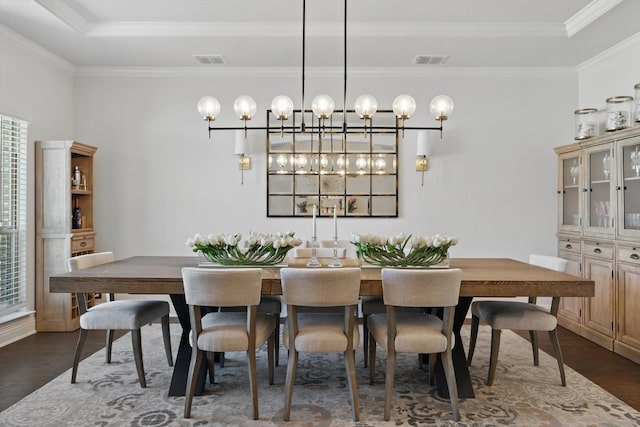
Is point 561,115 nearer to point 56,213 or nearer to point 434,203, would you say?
point 434,203

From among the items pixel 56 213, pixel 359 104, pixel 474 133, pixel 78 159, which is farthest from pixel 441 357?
pixel 78 159

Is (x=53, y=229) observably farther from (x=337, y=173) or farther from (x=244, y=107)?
(x=337, y=173)

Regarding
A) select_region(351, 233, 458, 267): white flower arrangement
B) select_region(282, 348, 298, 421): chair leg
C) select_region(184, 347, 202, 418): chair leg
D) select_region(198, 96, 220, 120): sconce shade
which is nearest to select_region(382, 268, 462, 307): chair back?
select_region(351, 233, 458, 267): white flower arrangement

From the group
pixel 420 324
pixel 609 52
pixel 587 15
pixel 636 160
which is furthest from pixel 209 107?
pixel 609 52

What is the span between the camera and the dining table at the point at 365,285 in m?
2.53

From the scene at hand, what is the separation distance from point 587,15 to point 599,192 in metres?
1.55

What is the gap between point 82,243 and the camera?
4.54 metres

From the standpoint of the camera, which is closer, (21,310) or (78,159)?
(21,310)

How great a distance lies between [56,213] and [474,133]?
445 cm

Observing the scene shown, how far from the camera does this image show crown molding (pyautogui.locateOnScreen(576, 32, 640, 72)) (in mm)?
4025

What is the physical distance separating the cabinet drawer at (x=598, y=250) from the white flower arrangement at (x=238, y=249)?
9.27 feet

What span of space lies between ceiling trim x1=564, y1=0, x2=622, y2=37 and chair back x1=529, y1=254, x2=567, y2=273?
2037mm

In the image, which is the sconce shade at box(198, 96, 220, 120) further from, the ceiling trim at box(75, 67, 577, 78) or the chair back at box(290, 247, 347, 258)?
the ceiling trim at box(75, 67, 577, 78)

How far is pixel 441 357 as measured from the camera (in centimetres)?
261
